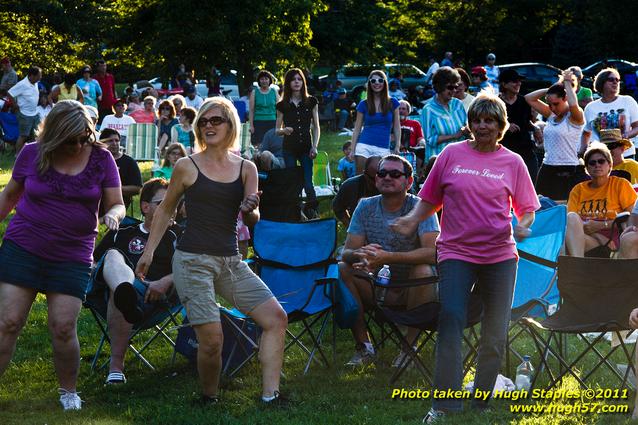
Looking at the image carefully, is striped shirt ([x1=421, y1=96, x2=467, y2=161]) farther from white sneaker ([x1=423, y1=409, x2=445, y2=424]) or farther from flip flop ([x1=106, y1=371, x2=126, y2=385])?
white sneaker ([x1=423, y1=409, x2=445, y2=424])

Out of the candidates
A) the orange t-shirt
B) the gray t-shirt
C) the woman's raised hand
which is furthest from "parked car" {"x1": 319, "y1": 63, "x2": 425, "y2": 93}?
the woman's raised hand

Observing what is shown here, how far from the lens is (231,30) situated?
96.4 feet

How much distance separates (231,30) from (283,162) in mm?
16483

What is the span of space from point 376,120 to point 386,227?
4559 mm

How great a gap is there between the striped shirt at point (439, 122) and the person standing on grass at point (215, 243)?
4394 mm

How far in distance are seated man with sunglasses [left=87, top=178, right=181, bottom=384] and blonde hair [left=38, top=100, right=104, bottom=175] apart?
127 cm

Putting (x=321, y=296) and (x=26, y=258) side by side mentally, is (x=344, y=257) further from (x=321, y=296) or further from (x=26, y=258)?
(x=26, y=258)

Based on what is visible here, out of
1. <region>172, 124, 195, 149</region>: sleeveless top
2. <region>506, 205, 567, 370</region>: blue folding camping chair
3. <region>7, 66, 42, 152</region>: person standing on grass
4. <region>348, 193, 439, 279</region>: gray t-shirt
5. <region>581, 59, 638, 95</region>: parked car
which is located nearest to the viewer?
<region>348, 193, 439, 279</region>: gray t-shirt

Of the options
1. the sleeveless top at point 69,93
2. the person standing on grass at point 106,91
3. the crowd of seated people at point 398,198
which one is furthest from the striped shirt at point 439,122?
the person standing on grass at point 106,91

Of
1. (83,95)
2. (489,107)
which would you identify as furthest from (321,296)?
(83,95)

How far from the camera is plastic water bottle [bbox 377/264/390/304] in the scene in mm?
7090

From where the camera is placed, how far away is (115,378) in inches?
282

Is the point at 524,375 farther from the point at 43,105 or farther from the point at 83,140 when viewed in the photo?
the point at 43,105

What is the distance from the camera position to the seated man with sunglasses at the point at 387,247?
23.5ft
